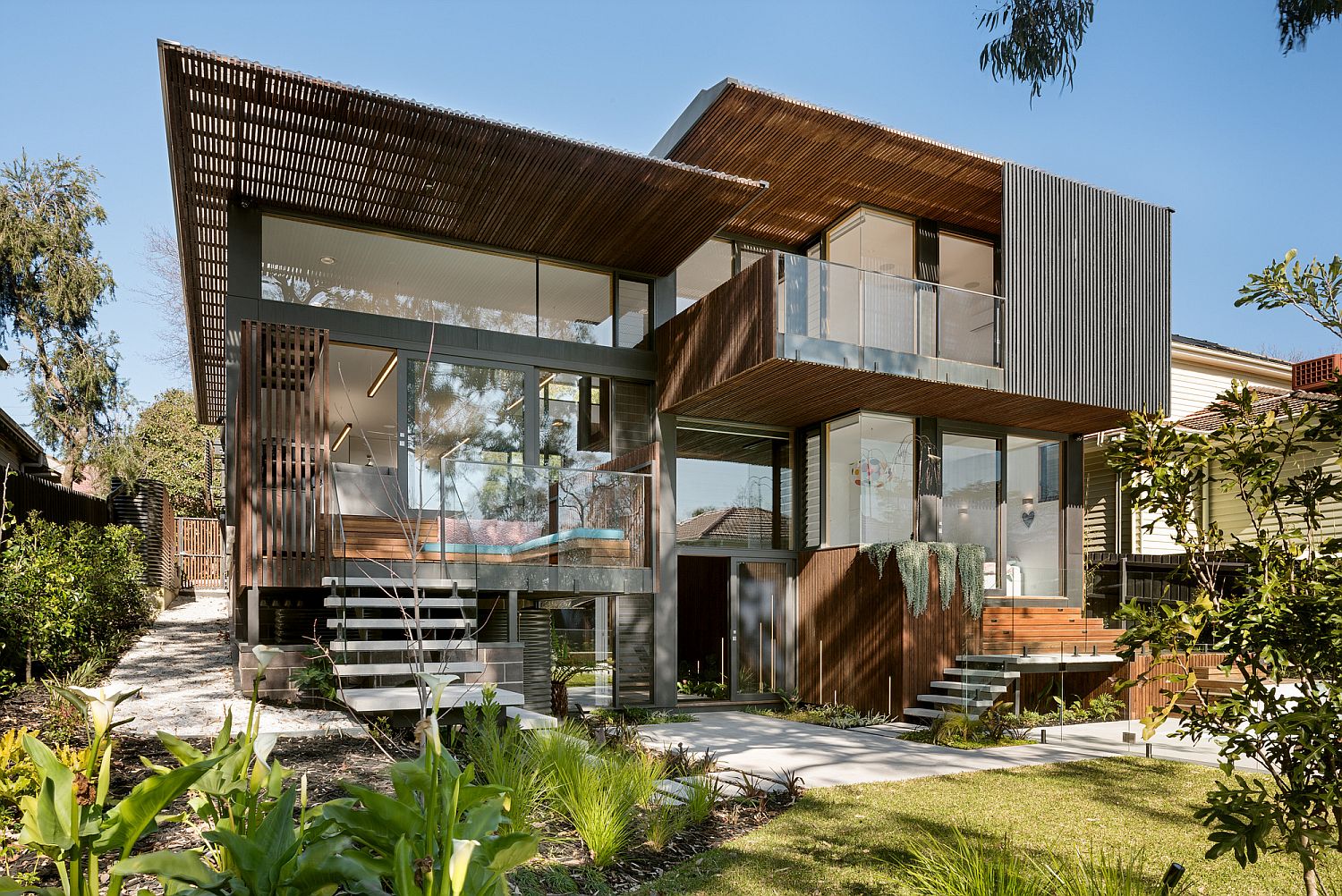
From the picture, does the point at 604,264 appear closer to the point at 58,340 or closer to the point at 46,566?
the point at 46,566

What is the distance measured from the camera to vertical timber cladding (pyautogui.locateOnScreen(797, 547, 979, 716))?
448 inches

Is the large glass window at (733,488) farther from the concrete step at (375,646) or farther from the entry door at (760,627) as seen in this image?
the concrete step at (375,646)

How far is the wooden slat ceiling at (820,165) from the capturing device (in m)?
10.6

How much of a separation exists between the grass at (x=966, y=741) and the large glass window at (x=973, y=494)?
276cm

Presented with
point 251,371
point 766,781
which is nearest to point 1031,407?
point 766,781

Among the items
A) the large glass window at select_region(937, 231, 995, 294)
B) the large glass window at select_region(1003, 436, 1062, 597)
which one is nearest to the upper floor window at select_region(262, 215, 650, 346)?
the large glass window at select_region(937, 231, 995, 294)

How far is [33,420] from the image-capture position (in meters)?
24.5

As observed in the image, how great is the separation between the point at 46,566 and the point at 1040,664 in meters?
10.8

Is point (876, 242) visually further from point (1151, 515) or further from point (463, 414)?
point (1151, 515)

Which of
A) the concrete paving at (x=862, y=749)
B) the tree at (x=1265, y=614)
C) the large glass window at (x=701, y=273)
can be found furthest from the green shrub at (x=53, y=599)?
the tree at (x=1265, y=614)

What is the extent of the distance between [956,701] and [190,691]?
26.3ft

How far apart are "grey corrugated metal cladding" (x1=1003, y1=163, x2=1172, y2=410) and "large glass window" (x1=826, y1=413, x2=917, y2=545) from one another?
173 cm

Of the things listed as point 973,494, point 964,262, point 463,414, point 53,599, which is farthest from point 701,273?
point 53,599

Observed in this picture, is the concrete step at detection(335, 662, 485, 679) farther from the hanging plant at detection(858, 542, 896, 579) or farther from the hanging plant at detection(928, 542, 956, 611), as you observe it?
the hanging plant at detection(928, 542, 956, 611)
